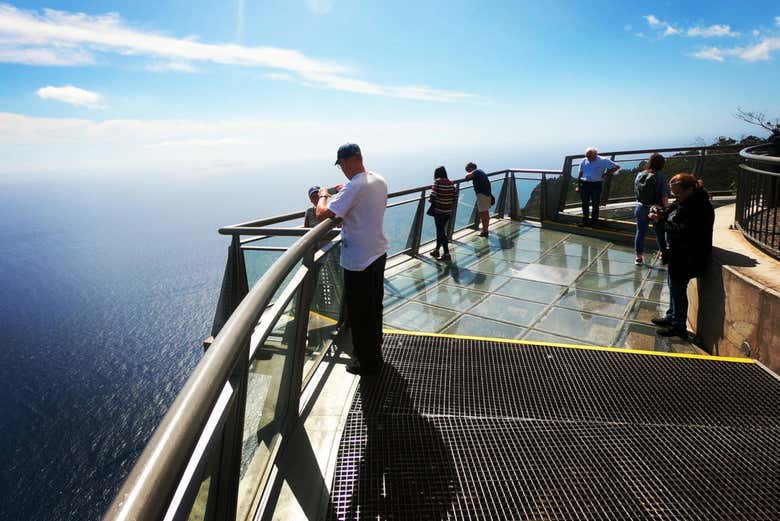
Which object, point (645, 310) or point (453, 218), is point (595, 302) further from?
point (453, 218)

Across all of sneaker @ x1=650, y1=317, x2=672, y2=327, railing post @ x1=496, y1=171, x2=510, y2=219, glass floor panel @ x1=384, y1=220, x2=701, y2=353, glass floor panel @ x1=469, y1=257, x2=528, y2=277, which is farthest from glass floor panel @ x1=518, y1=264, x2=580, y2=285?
railing post @ x1=496, y1=171, x2=510, y2=219

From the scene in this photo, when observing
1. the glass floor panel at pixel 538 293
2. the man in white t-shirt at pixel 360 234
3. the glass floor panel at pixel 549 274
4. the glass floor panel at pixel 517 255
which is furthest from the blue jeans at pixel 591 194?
the man in white t-shirt at pixel 360 234

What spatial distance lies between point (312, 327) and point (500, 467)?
1.64 m

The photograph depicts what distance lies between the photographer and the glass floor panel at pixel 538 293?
527cm

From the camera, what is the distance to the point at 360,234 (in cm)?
326

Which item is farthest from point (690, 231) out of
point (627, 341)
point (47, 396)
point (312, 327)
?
point (47, 396)

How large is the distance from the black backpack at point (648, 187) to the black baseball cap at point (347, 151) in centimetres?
571

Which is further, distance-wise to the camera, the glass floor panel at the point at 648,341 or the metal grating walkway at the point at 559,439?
the glass floor panel at the point at 648,341

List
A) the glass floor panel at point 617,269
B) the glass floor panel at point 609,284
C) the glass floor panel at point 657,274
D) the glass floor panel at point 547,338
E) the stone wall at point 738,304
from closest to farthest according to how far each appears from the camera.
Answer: the stone wall at point 738,304 < the glass floor panel at point 547,338 < the glass floor panel at point 609,284 < the glass floor panel at point 657,274 < the glass floor panel at point 617,269

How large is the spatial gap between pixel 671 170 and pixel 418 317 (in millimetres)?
9519

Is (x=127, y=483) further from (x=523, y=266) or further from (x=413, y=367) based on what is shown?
(x=523, y=266)

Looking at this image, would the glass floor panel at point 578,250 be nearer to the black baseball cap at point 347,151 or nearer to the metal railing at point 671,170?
the metal railing at point 671,170

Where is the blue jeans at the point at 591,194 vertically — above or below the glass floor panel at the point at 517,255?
above

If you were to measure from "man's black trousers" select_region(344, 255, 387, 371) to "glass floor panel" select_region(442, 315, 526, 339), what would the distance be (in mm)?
2019
